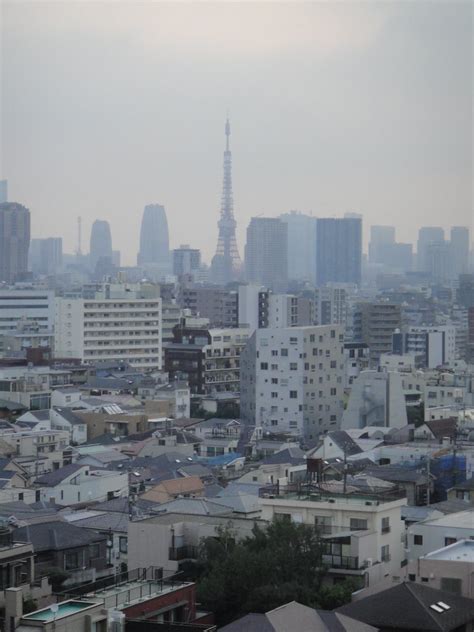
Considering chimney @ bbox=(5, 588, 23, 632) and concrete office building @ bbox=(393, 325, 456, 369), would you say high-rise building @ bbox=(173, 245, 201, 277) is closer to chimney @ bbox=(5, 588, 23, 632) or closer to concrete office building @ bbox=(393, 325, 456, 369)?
concrete office building @ bbox=(393, 325, 456, 369)

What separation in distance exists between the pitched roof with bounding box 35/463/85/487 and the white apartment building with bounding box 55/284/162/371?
1480cm

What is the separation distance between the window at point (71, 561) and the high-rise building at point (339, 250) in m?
63.3

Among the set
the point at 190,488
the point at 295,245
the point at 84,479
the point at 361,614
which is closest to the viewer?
the point at 361,614

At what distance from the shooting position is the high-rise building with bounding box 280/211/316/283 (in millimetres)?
76312

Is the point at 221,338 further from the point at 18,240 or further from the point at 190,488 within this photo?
the point at 18,240

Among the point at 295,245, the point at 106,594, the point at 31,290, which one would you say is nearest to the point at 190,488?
the point at 106,594

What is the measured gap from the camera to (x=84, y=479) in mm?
9938

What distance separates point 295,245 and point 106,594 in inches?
2971

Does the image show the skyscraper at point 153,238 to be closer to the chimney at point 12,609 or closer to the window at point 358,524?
the window at point 358,524

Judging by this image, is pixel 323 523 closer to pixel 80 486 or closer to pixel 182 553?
pixel 182 553

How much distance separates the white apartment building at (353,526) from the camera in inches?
246

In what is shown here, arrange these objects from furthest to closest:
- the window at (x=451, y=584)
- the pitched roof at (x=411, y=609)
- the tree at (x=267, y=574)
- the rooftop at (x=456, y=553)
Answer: the rooftop at (x=456, y=553), the window at (x=451, y=584), the tree at (x=267, y=574), the pitched roof at (x=411, y=609)

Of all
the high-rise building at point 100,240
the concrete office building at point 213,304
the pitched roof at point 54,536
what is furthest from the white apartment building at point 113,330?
the high-rise building at point 100,240

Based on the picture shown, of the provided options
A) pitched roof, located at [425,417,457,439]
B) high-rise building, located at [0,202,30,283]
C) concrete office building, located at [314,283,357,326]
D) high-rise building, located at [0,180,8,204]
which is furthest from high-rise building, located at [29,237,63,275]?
pitched roof, located at [425,417,457,439]
